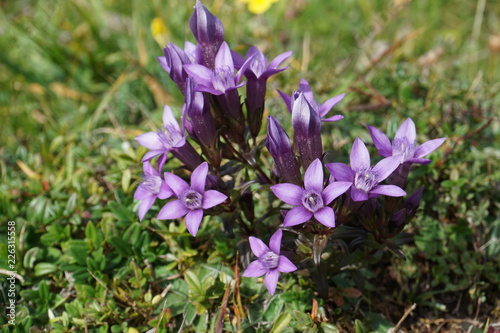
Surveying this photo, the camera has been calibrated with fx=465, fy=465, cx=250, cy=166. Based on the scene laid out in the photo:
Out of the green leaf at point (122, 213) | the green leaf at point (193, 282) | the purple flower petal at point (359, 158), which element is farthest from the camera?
the green leaf at point (122, 213)

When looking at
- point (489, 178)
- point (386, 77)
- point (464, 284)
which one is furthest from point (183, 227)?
point (386, 77)

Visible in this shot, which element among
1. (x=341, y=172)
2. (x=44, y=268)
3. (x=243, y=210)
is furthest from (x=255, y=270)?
(x=44, y=268)

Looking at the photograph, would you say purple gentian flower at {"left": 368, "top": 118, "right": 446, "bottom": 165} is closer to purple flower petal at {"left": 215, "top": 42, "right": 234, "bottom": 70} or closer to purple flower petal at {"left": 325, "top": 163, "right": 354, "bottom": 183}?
purple flower petal at {"left": 325, "top": 163, "right": 354, "bottom": 183}

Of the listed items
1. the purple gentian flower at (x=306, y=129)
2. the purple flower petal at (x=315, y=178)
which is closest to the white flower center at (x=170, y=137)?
the purple gentian flower at (x=306, y=129)

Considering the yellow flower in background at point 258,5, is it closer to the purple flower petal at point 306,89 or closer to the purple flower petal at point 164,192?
the purple flower petal at point 306,89

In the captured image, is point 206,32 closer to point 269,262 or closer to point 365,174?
point 365,174

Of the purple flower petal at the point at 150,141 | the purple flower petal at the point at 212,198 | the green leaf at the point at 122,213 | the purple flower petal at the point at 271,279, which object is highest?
the purple flower petal at the point at 150,141

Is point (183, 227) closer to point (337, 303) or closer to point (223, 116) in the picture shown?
point (223, 116)
